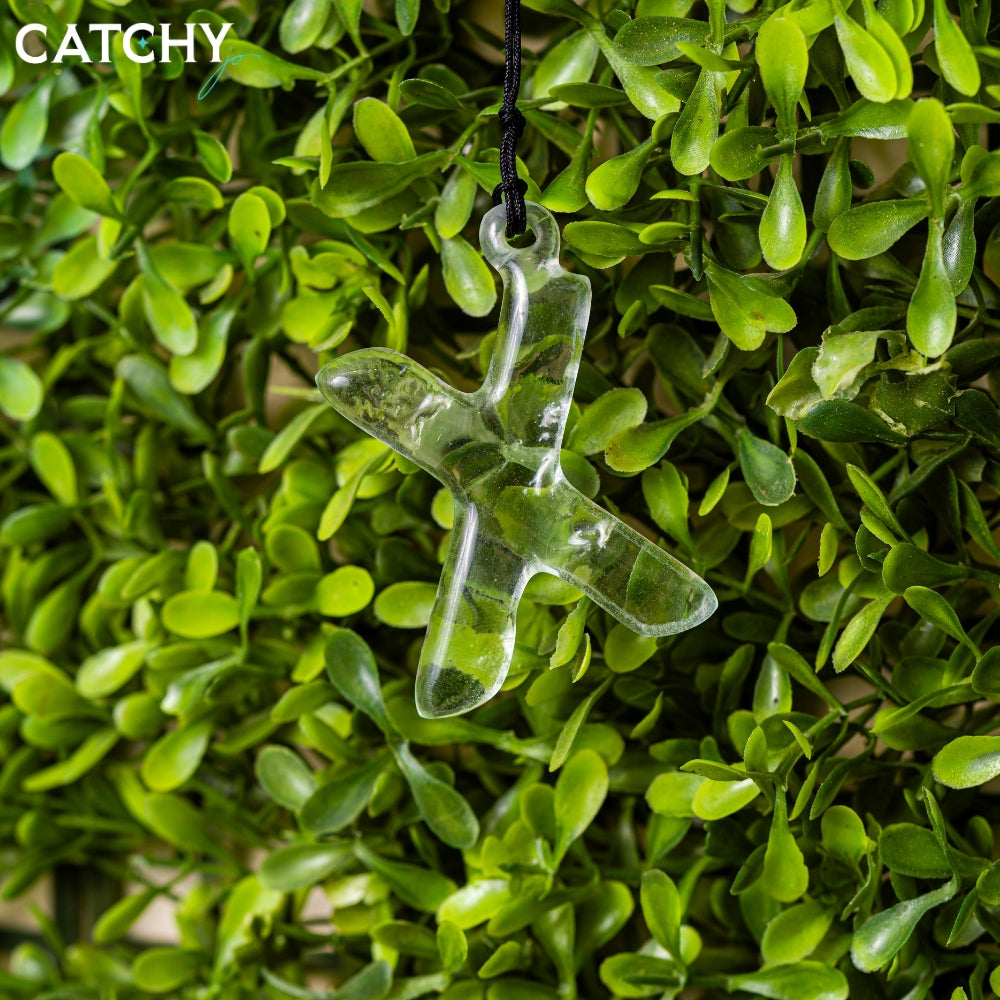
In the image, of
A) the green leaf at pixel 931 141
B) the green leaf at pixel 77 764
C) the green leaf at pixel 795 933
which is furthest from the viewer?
the green leaf at pixel 77 764

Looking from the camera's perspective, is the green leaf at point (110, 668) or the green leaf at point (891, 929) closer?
the green leaf at point (891, 929)

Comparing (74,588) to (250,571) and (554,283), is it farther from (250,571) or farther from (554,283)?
(554,283)

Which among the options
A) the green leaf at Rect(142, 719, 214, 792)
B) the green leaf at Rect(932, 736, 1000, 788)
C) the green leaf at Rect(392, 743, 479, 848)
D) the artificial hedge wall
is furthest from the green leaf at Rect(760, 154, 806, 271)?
the green leaf at Rect(142, 719, 214, 792)

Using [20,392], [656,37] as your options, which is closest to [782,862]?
[656,37]

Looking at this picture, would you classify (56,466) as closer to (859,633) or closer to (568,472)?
(568,472)

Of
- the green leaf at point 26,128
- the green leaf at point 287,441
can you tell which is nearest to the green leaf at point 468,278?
the green leaf at point 287,441

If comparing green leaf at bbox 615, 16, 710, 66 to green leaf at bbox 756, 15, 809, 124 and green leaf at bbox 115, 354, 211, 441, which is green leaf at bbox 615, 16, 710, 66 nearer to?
green leaf at bbox 756, 15, 809, 124

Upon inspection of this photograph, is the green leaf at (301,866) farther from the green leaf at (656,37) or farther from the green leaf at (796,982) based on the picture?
the green leaf at (656,37)
